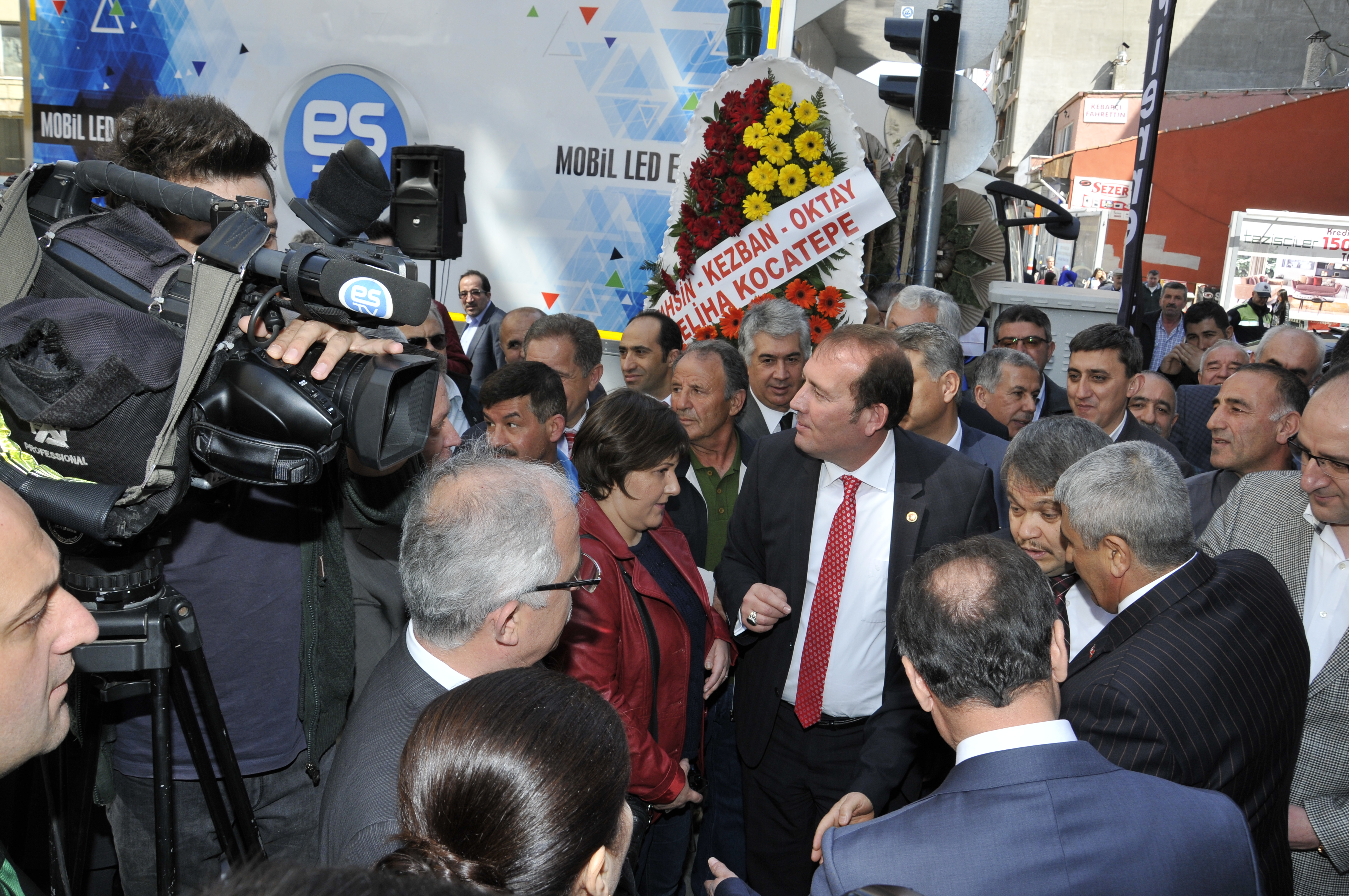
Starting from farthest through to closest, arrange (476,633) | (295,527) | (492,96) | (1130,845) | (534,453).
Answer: (492,96) < (534,453) < (295,527) < (476,633) < (1130,845)

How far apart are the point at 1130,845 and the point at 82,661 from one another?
5.42ft

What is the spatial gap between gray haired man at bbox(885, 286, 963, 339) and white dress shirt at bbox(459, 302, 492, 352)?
3351 millimetres

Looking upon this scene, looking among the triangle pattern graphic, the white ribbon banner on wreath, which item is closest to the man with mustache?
the white ribbon banner on wreath

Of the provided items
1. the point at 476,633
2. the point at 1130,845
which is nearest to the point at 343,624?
the point at 476,633

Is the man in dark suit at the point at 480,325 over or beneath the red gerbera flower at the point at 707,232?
beneath

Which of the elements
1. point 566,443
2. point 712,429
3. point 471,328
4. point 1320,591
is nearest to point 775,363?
point 712,429

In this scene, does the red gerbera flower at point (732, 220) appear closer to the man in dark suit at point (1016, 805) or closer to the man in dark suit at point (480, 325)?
the man in dark suit at point (480, 325)

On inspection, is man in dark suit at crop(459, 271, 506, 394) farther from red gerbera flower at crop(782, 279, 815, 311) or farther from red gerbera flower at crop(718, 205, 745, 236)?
red gerbera flower at crop(782, 279, 815, 311)

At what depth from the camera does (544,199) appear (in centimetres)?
720

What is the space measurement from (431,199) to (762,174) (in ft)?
6.73

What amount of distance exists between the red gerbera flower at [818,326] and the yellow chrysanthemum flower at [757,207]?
65 centimetres

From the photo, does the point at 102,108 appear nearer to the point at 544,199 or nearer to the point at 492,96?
the point at 492,96

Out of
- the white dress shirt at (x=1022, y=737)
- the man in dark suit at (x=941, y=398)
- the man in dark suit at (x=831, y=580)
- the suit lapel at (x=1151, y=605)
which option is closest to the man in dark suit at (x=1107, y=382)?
the man in dark suit at (x=941, y=398)

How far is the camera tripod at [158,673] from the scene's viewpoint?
4.98 feet
